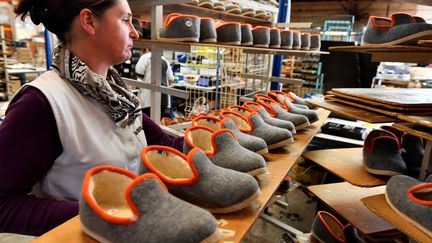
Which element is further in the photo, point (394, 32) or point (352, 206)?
point (352, 206)

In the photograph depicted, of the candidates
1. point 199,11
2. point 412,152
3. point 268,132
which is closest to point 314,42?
point 199,11

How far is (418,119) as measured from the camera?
82 centimetres

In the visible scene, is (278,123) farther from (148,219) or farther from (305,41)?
(305,41)

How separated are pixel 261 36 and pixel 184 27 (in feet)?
1.84

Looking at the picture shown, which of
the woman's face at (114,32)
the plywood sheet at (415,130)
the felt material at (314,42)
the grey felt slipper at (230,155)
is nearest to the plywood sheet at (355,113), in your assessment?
the plywood sheet at (415,130)

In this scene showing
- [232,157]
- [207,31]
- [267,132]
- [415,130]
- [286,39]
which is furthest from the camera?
[286,39]

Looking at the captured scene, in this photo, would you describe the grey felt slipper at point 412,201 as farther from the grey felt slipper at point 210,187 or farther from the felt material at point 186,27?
the felt material at point 186,27

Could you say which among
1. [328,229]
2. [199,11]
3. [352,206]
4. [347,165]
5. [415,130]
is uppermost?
[199,11]

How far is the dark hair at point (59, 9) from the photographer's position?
768 mm

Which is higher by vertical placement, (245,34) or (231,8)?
(231,8)

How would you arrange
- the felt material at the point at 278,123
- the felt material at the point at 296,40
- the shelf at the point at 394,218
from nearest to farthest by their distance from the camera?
the shelf at the point at 394,218 → the felt material at the point at 278,123 → the felt material at the point at 296,40

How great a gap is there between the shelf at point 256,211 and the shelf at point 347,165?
0.70ft

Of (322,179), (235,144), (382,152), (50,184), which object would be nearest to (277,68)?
(322,179)

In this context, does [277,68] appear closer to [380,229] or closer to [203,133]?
[380,229]
